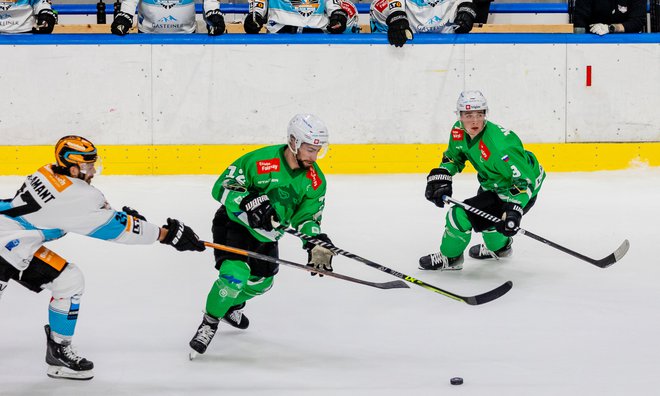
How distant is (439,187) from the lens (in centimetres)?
500

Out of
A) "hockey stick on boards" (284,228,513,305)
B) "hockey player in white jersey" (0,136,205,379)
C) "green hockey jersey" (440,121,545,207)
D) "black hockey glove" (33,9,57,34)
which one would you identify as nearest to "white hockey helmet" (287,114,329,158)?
"hockey stick on boards" (284,228,513,305)

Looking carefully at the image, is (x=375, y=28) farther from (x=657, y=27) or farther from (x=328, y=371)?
(x=328, y=371)

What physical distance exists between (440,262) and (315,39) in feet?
9.97

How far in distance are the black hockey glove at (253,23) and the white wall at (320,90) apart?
18 centimetres

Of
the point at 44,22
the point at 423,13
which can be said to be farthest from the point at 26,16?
the point at 423,13

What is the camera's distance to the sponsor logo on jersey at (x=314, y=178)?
3973 millimetres

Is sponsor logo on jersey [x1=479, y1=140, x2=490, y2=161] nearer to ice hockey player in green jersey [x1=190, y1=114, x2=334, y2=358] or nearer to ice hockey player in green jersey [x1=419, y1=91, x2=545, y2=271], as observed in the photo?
ice hockey player in green jersey [x1=419, y1=91, x2=545, y2=271]

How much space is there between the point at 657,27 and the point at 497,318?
4896mm

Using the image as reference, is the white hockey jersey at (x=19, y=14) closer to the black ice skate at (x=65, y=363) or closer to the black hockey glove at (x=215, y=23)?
the black hockey glove at (x=215, y=23)

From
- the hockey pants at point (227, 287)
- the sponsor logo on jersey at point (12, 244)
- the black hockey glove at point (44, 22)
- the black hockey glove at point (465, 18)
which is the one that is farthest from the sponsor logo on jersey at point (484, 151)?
the black hockey glove at point (44, 22)

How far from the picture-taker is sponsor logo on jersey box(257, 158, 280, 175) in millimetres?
3910

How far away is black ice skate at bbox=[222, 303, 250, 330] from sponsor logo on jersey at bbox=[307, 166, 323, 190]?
1.84 feet

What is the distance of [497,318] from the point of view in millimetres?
4152

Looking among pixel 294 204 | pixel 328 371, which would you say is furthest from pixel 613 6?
pixel 328 371
